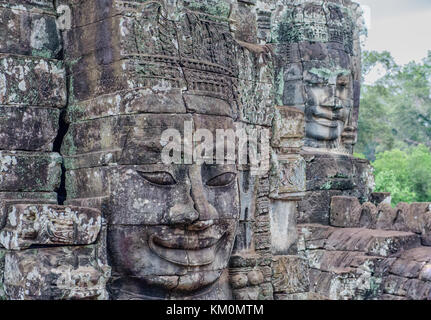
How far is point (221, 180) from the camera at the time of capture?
21.5 feet

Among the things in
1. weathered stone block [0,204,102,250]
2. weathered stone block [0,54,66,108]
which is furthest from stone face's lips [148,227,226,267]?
weathered stone block [0,54,66,108]

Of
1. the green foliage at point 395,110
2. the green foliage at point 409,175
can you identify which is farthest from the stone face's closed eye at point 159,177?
the green foliage at point 395,110

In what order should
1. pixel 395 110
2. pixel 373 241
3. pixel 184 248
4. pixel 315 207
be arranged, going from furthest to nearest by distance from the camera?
pixel 395 110 → pixel 315 207 → pixel 373 241 → pixel 184 248

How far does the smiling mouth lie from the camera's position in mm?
6203

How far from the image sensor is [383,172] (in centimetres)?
2530

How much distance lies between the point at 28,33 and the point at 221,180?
74.4 inches

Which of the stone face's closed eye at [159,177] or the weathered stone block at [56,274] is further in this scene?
the stone face's closed eye at [159,177]

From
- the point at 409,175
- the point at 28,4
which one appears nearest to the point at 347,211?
the point at 28,4

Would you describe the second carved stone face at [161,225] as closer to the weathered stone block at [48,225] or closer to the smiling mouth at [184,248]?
the smiling mouth at [184,248]

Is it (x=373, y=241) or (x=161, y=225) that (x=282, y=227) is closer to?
(x=161, y=225)

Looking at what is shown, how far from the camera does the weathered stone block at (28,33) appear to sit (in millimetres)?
6574

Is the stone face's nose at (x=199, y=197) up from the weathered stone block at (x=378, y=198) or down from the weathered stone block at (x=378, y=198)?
down

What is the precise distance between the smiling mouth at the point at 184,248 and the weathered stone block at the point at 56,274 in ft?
1.32
